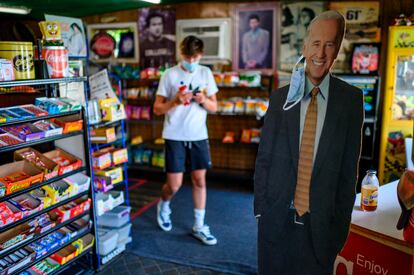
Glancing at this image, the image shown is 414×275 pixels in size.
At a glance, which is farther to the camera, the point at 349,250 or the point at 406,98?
the point at 406,98

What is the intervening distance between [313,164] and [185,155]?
1.87 meters

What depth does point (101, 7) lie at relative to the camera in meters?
3.64

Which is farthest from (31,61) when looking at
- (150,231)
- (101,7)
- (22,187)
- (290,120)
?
(150,231)

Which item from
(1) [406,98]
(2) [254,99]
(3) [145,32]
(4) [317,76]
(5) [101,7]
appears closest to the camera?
(4) [317,76]

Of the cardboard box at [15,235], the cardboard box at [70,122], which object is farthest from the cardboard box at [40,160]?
the cardboard box at [15,235]

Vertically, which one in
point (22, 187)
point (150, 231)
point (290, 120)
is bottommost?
point (150, 231)

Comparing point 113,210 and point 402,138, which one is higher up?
point 402,138

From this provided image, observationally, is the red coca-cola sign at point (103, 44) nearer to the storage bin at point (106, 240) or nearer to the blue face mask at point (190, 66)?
the blue face mask at point (190, 66)

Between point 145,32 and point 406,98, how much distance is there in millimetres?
3477

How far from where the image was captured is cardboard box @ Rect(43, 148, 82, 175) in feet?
8.84

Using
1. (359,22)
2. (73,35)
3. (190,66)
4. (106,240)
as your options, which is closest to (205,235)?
(106,240)

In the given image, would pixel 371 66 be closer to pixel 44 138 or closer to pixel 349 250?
pixel 349 250

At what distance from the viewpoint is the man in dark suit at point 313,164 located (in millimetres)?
1557

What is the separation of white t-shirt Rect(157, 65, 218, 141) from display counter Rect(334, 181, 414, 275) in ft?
5.08
